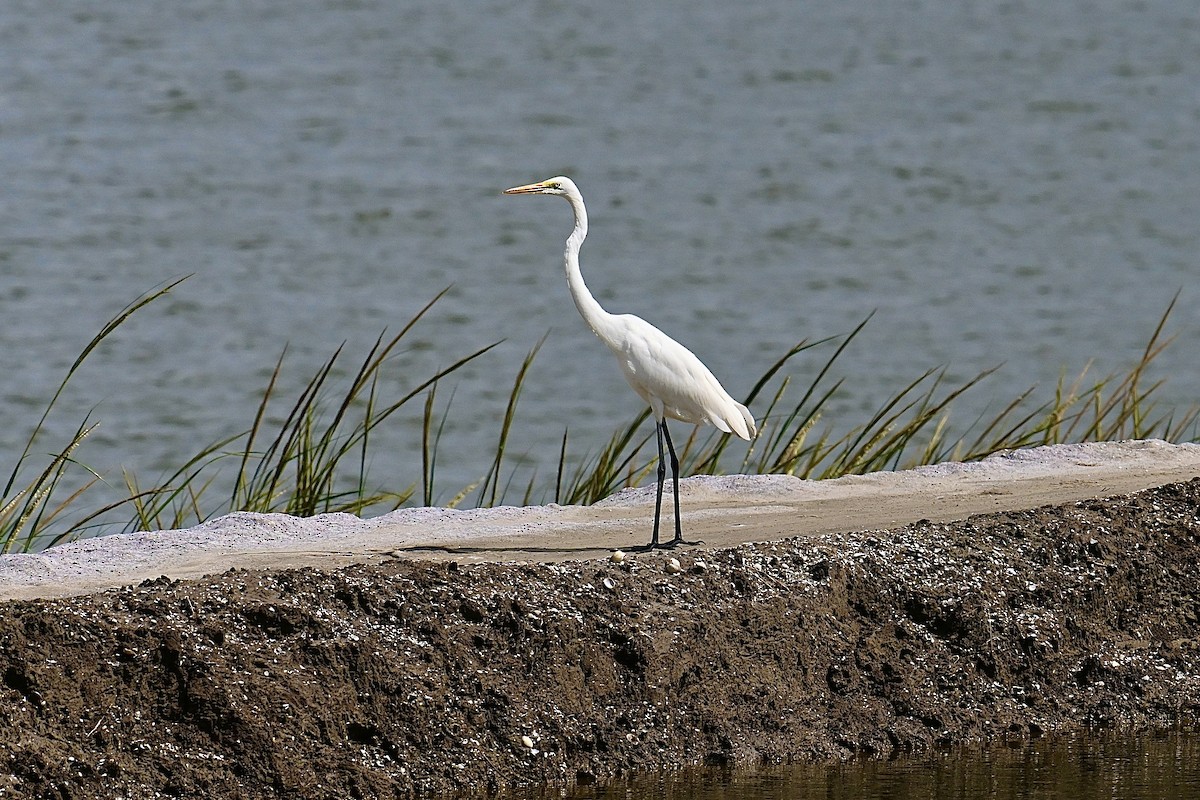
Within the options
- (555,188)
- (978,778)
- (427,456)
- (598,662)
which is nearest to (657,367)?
(555,188)

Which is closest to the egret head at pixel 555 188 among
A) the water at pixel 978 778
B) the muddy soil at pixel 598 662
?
the muddy soil at pixel 598 662

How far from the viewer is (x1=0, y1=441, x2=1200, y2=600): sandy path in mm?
6582

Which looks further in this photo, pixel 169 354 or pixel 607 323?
pixel 169 354

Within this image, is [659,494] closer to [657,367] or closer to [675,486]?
[675,486]

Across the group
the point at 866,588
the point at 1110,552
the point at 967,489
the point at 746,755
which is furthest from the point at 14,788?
the point at 967,489

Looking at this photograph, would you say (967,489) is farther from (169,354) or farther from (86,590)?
(169,354)

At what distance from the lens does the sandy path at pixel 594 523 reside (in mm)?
6582

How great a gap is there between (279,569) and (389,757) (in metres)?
1.01

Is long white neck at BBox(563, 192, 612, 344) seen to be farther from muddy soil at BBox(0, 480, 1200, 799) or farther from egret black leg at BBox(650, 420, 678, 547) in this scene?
muddy soil at BBox(0, 480, 1200, 799)

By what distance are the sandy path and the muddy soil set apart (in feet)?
1.85

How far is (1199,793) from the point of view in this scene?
209 inches

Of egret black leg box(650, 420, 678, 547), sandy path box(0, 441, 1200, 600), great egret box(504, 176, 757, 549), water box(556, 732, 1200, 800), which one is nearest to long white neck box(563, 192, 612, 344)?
great egret box(504, 176, 757, 549)

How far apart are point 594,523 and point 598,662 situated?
1.84 meters

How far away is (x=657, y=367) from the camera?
703 centimetres
